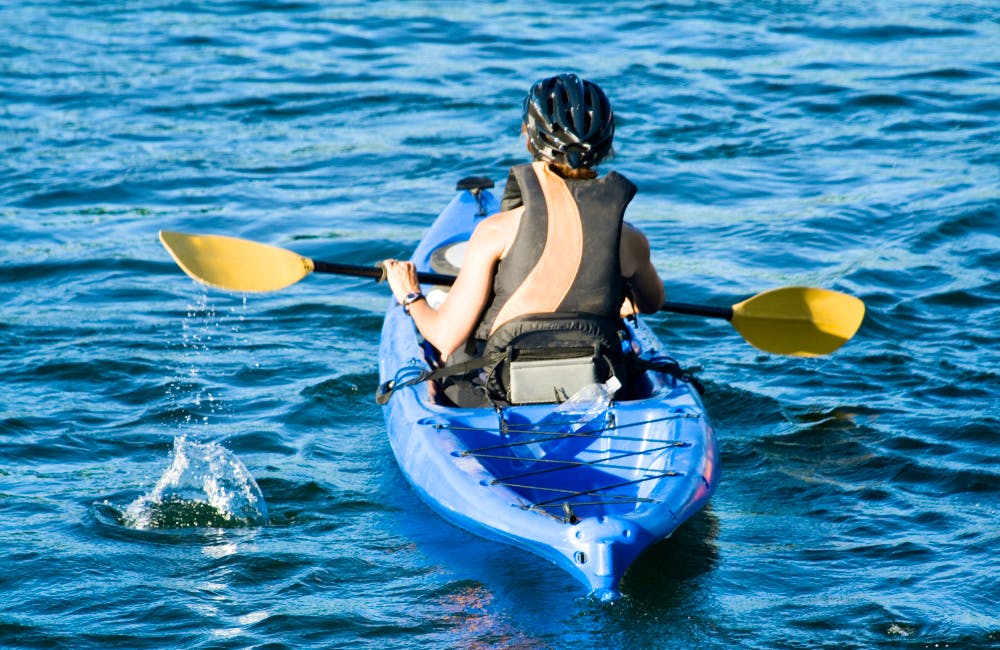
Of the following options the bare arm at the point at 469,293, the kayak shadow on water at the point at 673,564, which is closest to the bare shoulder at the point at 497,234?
the bare arm at the point at 469,293

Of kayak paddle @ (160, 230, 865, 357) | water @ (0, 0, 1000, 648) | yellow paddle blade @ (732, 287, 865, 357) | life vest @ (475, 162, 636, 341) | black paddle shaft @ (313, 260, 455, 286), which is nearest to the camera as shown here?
water @ (0, 0, 1000, 648)

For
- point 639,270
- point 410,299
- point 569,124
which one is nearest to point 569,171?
point 569,124

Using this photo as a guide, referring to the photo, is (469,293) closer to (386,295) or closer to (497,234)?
(497,234)

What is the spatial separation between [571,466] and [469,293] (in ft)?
2.23

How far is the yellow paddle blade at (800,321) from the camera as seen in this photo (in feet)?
19.4

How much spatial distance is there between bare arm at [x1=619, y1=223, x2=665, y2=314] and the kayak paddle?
48cm

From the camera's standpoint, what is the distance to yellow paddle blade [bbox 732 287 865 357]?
19.4 feet

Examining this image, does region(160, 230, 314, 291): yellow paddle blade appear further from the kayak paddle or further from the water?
the water

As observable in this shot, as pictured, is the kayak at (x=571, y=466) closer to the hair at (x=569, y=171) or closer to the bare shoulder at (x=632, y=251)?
the bare shoulder at (x=632, y=251)

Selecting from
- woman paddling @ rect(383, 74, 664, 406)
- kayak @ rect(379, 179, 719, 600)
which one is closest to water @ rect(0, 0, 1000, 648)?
kayak @ rect(379, 179, 719, 600)

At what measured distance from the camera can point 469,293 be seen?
4.71 meters

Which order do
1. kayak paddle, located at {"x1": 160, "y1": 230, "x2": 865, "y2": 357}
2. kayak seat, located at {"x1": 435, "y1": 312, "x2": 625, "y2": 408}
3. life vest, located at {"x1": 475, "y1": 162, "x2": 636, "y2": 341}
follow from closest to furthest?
life vest, located at {"x1": 475, "y1": 162, "x2": 636, "y2": 341}
kayak seat, located at {"x1": 435, "y1": 312, "x2": 625, "y2": 408}
kayak paddle, located at {"x1": 160, "y1": 230, "x2": 865, "y2": 357}


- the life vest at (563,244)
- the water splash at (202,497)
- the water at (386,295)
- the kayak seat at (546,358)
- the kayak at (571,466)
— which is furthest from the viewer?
the water splash at (202,497)

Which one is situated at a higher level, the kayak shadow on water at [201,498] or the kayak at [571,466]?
the kayak at [571,466]
